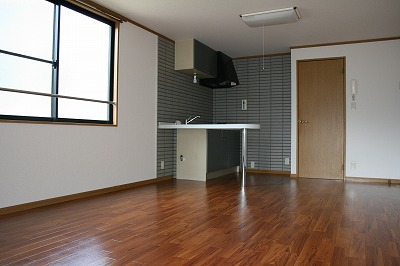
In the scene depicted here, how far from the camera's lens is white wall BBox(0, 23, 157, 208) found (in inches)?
115

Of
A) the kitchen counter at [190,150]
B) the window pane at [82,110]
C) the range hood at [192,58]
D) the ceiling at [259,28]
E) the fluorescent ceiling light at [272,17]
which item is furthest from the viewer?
the range hood at [192,58]

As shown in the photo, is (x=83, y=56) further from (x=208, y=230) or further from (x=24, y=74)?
(x=208, y=230)

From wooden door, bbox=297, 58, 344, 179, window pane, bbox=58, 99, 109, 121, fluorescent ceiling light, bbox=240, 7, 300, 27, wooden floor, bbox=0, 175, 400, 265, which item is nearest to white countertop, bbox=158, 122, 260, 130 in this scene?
wooden floor, bbox=0, 175, 400, 265

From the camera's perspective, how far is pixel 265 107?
627 centimetres

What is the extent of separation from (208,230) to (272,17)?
9.42 feet

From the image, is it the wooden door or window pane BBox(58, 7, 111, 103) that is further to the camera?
the wooden door

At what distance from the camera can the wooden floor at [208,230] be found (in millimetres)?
1824

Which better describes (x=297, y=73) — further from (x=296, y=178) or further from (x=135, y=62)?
(x=135, y=62)

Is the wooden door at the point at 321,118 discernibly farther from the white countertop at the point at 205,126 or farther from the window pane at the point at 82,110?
the window pane at the point at 82,110

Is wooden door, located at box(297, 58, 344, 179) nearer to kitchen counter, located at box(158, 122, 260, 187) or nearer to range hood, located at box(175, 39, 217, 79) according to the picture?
kitchen counter, located at box(158, 122, 260, 187)

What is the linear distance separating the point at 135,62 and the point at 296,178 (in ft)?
10.4

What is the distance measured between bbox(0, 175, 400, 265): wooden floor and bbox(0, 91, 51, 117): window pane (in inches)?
35.7

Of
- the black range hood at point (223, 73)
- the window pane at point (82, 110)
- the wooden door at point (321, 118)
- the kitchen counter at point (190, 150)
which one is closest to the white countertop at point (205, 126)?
the kitchen counter at point (190, 150)

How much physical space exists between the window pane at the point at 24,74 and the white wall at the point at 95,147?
14.7 inches
